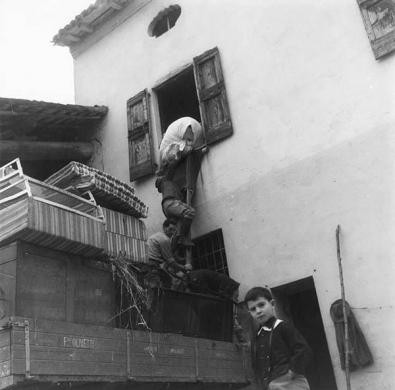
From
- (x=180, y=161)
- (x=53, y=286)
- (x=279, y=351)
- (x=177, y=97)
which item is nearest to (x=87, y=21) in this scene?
(x=177, y=97)

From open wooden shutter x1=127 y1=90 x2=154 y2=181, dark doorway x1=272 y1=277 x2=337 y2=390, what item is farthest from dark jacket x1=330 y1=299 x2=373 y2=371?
open wooden shutter x1=127 y1=90 x2=154 y2=181

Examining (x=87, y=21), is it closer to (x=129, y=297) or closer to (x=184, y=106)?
(x=184, y=106)

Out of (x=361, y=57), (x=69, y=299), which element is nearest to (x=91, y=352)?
(x=69, y=299)

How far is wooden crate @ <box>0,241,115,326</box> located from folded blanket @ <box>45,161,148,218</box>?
1096 millimetres

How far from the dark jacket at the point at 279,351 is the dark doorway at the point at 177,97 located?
14.4ft

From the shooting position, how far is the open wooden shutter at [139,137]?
26.7 ft

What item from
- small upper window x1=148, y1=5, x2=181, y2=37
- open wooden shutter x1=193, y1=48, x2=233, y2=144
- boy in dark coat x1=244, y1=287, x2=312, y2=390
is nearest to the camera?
boy in dark coat x1=244, y1=287, x2=312, y2=390

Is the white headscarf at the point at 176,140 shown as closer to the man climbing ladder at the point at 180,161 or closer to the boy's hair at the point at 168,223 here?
the man climbing ladder at the point at 180,161

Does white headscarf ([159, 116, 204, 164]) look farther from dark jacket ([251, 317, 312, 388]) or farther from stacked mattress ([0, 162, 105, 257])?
dark jacket ([251, 317, 312, 388])

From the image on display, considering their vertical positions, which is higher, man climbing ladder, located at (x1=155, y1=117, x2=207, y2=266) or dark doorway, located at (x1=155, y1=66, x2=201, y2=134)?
dark doorway, located at (x1=155, y1=66, x2=201, y2=134)

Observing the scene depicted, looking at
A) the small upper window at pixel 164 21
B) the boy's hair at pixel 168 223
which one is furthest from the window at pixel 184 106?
the boy's hair at pixel 168 223

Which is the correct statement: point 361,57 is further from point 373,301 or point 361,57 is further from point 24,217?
point 24,217

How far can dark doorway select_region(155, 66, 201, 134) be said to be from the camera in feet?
27.7

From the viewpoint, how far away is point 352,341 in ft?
17.1
